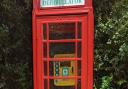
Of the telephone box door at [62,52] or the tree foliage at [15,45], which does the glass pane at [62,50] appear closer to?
the telephone box door at [62,52]

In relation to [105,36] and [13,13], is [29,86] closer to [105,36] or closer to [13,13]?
[13,13]

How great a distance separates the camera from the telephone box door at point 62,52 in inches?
210

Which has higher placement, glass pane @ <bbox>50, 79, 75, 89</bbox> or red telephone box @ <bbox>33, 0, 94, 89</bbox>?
red telephone box @ <bbox>33, 0, 94, 89</bbox>

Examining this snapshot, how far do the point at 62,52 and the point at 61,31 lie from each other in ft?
0.92

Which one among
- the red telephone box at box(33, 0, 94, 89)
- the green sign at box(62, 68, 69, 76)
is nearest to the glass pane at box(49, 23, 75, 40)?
the red telephone box at box(33, 0, 94, 89)

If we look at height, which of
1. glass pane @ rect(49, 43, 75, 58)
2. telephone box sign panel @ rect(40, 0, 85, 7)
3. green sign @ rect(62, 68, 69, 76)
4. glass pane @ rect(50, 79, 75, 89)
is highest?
telephone box sign panel @ rect(40, 0, 85, 7)

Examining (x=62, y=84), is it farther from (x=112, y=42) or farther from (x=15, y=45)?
(x=112, y=42)

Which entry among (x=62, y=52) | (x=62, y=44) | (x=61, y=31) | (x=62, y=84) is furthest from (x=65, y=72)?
(x=61, y=31)

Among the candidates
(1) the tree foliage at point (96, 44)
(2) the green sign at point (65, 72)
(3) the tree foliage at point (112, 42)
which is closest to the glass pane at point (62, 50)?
(2) the green sign at point (65, 72)

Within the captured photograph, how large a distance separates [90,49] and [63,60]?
0.40 metres

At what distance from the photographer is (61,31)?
5.39 meters

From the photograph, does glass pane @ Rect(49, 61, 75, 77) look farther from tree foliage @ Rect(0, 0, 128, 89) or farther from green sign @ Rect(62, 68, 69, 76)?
tree foliage @ Rect(0, 0, 128, 89)

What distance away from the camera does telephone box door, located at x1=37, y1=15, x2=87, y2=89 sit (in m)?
5.34

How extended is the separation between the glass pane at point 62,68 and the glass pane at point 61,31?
0.33m
